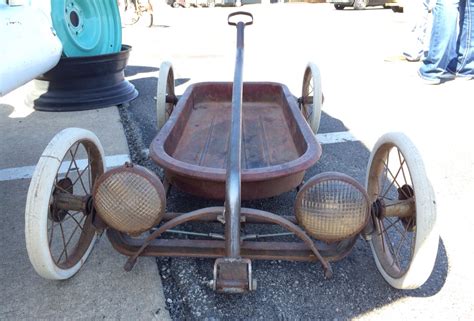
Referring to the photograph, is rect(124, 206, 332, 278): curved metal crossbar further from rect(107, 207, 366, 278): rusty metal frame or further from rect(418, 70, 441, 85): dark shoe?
rect(418, 70, 441, 85): dark shoe

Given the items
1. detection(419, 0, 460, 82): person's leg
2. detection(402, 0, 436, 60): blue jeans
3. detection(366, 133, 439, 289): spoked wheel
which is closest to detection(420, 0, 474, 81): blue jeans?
detection(419, 0, 460, 82): person's leg

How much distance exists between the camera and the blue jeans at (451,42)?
4.96 meters

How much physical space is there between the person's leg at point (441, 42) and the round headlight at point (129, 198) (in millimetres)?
Result: 4805

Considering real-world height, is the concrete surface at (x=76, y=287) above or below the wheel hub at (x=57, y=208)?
below

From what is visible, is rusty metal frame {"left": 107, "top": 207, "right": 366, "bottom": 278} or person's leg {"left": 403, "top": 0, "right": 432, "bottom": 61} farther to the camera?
person's leg {"left": 403, "top": 0, "right": 432, "bottom": 61}

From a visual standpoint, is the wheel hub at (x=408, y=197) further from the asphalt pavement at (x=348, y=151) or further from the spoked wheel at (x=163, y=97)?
the spoked wheel at (x=163, y=97)

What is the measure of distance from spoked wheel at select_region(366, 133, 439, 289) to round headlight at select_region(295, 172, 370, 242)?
0.66 ft

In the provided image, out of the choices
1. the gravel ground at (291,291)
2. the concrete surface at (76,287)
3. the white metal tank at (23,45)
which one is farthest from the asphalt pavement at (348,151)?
the white metal tank at (23,45)

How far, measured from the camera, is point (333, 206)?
152cm

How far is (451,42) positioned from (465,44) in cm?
26

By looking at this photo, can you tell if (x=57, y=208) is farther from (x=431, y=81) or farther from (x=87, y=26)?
(x=431, y=81)

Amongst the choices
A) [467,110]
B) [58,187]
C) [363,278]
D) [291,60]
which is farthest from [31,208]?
[291,60]

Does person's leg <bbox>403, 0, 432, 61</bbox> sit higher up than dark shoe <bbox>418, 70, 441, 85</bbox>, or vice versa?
person's leg <bbox>403, 0, 432, 61</bbox>

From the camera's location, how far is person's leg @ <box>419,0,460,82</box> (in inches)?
194
